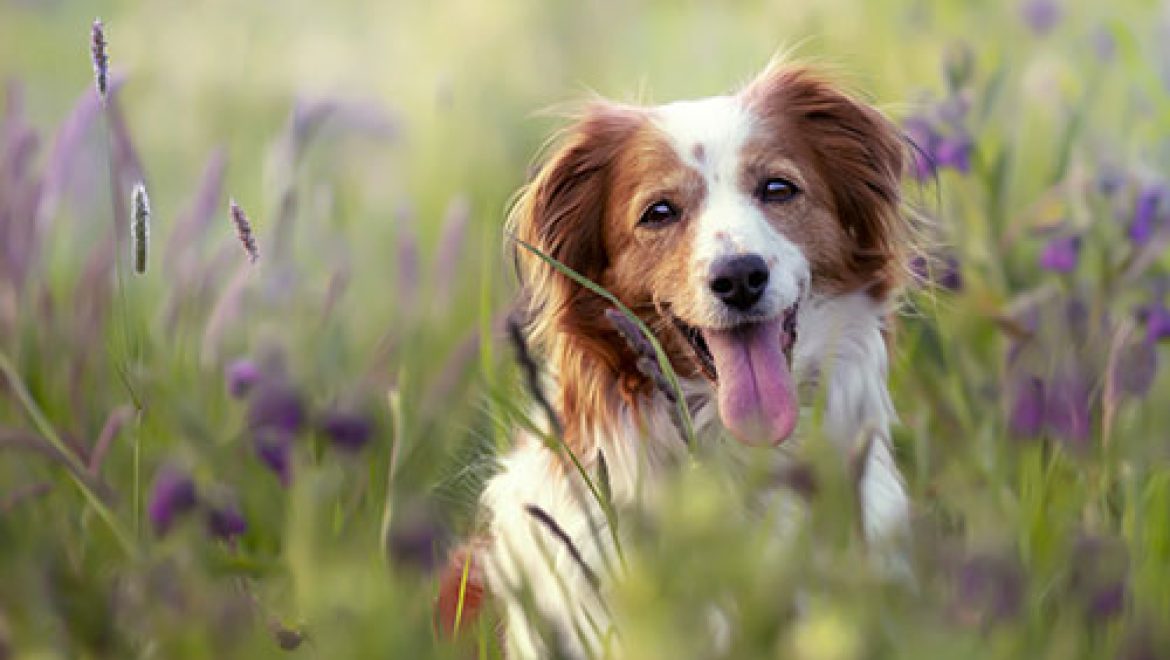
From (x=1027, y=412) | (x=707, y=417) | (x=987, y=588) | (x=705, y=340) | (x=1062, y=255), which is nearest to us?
(x=987, y=588)

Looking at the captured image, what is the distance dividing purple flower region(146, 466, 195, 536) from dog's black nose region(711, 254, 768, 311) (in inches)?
42.3

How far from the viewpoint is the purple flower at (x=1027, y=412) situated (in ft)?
9.07

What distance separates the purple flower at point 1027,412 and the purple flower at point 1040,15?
3.62m

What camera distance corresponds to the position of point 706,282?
287 centimetres

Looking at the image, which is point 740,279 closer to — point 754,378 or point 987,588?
point 754,378

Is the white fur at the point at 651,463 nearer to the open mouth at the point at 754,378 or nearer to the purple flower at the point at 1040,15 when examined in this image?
the open mouth at the point at 754,378

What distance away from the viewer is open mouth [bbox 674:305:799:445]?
2904 mm

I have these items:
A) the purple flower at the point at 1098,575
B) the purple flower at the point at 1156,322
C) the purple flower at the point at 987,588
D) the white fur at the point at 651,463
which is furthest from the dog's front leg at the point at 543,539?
the purple flower at the point at 1156,322

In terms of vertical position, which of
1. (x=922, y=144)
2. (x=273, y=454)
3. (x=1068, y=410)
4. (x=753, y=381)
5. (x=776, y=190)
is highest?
(x=776, y=190)

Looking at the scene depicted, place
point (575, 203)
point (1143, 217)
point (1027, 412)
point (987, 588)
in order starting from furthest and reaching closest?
point (1143, 217), point (575, 203), point (1027, 412), point (987, 588)

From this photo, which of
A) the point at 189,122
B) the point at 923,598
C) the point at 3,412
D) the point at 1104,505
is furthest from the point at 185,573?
the point at 189,122

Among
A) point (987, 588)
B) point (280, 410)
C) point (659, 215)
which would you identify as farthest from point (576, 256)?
point (987, 588)

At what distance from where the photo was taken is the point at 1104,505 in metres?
2.76

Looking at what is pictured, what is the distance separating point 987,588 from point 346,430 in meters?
1.09
